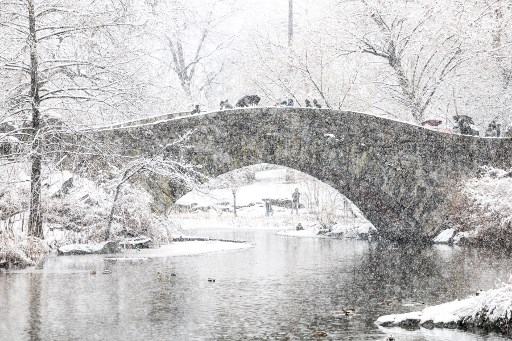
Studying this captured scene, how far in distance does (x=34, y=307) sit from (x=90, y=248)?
24.1ft

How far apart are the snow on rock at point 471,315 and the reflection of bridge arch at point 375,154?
12.0 meters

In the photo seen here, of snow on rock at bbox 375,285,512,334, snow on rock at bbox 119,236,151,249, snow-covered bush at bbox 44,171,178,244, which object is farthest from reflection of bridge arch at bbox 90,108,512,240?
snow on rock at bbox 375,285,512,334

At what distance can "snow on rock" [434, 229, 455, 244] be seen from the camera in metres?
23.0

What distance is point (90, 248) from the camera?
18.8 metres

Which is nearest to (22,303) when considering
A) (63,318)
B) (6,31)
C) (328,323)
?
(63,318)

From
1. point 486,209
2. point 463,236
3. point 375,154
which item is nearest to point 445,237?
point 463,236

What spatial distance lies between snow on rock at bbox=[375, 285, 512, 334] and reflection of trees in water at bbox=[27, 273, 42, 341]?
4.30m

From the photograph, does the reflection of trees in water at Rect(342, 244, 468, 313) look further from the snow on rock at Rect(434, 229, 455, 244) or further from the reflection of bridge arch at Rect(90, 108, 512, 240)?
the reflection of bridge arch at Rect(90, 108, 512, 240)

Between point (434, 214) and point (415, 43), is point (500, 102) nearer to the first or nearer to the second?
point (415, 43)

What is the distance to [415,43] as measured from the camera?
29.8m

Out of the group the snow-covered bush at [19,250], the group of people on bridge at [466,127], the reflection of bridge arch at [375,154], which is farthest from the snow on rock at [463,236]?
the snow-covered bush at [19,250]

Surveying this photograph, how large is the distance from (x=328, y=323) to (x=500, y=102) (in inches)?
830

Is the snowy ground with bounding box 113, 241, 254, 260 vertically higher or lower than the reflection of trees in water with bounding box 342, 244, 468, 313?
higher

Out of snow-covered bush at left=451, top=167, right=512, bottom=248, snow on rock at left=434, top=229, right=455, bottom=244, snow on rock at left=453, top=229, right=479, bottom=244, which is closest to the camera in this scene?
snow-covered bush at left=451, top=167, right=512, bottom=248
